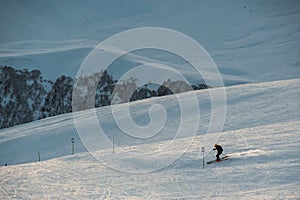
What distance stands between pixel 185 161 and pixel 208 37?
13037cm

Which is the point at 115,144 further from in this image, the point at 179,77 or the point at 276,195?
the point at 179,77

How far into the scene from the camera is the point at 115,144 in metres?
22.8

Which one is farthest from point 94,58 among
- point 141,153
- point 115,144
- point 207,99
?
point 141,153

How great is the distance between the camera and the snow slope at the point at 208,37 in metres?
69.1

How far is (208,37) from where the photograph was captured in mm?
143625

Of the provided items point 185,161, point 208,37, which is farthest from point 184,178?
point 208,37

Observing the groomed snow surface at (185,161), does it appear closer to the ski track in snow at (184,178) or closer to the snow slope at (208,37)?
the ski track in snow at (184,178)

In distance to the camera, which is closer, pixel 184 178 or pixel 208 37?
pixel 184 178

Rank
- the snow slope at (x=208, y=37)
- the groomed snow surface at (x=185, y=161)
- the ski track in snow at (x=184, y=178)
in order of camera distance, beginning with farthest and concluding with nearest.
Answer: the snow slope at (x=208, y=37) < the groomed snow surface at (x=185, y=161) < the ski track in snow at (x=184, y=178)

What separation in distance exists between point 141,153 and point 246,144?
4652mm

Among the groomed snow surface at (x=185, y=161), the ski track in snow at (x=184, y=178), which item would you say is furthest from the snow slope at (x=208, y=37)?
the ski track in snow at (x=184, y=178)

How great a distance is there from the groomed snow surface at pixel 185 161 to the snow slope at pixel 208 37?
117 feet

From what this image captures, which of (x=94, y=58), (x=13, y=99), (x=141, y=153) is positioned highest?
(x=94, y=58)

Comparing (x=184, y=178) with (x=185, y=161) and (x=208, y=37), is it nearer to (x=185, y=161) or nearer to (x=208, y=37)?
(x=185, y=161)
